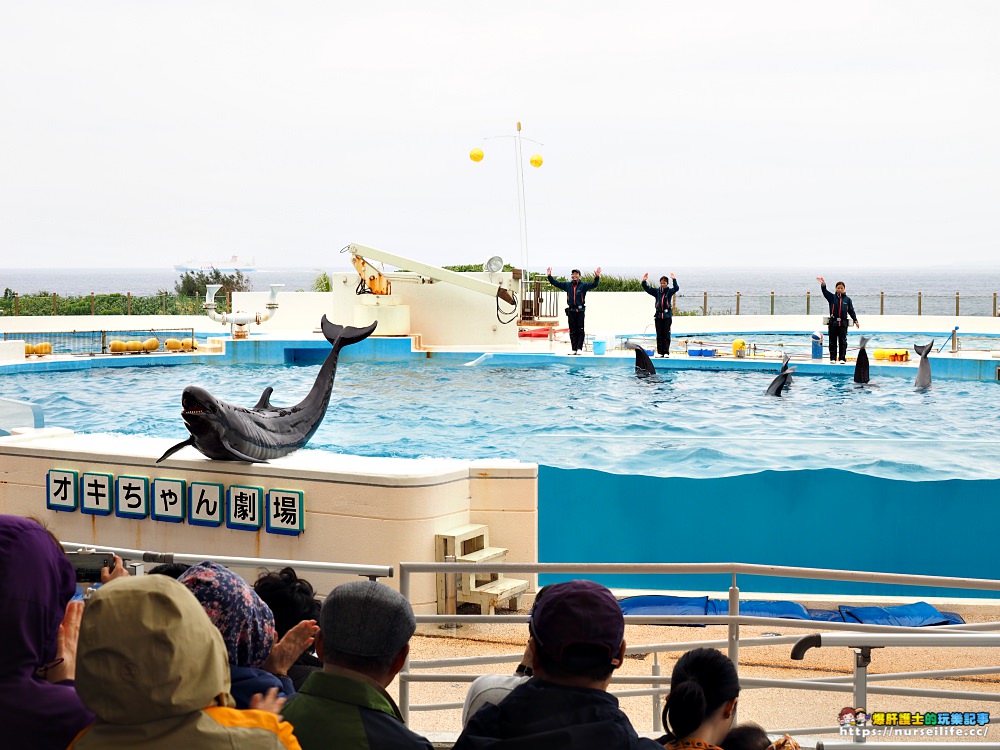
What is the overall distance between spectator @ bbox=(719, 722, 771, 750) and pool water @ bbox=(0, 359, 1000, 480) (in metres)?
5.02

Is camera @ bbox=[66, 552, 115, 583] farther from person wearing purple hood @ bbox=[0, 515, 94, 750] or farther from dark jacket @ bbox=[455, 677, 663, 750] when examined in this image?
dark jacket @ bbox=[455, 677, 663, 750]

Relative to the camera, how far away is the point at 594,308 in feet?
80.1

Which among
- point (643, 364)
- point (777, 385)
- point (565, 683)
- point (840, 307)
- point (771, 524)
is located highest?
point (840, 307)

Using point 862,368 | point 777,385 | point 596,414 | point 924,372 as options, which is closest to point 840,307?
point 862,368

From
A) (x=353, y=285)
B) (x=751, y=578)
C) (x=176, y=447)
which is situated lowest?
(x=751, y=578)

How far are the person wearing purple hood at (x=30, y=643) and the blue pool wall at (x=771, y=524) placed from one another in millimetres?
5388

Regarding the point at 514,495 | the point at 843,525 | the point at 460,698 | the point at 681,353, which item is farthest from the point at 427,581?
the point at 681,353

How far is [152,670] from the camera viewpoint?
4.60ft

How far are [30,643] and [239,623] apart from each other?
15.9 inches

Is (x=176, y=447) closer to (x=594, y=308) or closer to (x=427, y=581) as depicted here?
(x=427, y=581)

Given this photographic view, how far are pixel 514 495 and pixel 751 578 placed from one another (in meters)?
1.82

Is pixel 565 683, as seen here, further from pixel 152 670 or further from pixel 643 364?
pixel 643 364

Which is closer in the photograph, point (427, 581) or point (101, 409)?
point (427, 581)

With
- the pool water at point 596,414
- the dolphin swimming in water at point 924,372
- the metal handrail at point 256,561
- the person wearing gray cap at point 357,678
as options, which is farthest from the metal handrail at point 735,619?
the dolphin swimming in water at point 924,372
